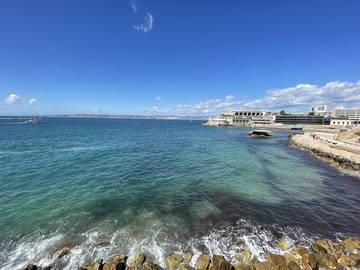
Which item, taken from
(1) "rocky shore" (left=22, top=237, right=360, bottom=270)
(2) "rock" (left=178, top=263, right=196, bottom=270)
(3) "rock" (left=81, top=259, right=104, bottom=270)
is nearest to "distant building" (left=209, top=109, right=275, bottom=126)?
(1) "rocky shore" (left=22, top=237, right=360, bottom=270)

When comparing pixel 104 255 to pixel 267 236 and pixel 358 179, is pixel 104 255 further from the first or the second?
pixel 358 179

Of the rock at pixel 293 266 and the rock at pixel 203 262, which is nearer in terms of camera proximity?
the rock at pixel 293 266

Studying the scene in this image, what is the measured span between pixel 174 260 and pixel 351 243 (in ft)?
25.9

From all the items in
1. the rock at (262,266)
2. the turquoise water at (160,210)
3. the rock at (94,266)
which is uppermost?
the rock at (94,266)

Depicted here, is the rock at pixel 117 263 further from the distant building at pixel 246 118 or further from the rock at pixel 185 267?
the distant building at pixel 246 118

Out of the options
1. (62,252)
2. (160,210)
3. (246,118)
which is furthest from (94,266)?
(246,118)

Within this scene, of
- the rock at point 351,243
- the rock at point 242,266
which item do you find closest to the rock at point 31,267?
the rock at point 242,266

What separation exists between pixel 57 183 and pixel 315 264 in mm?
16940

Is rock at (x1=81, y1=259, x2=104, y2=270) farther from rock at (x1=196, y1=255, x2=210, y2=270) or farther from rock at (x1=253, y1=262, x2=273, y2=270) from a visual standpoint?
rock at (x1=253, y1=262, x2=273, y2=270)

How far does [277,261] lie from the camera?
5820mm

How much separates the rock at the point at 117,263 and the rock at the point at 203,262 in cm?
288

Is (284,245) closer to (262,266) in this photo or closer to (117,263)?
(262,266)

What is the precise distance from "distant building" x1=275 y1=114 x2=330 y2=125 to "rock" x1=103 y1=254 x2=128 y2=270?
130 metres

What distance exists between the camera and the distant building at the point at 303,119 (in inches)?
4129
